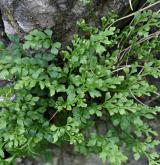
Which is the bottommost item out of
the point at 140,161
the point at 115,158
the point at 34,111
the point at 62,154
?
the point at 140,161

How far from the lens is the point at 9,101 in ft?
8.89

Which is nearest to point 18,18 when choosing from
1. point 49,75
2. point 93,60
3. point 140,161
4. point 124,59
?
point 49,75

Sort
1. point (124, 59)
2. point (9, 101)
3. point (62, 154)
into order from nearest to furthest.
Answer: point (9, 101) → point (124, 59) → point (62, 154)

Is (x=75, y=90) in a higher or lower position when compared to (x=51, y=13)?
lower

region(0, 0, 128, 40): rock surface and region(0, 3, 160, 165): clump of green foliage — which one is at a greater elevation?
region(0, 0, 128, 40): rock surface

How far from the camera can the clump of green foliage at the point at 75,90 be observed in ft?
8.79

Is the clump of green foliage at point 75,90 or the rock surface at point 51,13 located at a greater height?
the rock surface at point 51,13

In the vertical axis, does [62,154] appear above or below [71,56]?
below

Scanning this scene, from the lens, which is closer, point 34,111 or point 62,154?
point 34,111

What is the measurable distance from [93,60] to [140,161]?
1.18 meters

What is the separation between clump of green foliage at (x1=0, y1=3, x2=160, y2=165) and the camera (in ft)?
8.79

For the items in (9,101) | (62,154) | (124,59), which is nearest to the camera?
(9,101)

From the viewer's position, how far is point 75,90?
2734mm

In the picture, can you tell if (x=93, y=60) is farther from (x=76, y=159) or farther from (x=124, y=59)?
(x=76, y=159)
